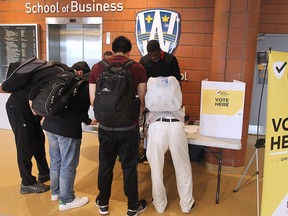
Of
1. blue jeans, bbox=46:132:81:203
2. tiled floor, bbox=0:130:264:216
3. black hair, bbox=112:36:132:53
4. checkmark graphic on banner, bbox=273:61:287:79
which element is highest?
black hair, bbox=112:36:132:53

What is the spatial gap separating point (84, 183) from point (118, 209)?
68cm

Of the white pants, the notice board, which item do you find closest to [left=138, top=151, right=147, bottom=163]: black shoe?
the white pants

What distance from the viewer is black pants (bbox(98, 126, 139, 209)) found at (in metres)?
2.33

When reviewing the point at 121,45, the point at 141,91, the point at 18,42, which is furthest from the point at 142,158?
the point at 18,42

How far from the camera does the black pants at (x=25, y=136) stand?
273 centimetres

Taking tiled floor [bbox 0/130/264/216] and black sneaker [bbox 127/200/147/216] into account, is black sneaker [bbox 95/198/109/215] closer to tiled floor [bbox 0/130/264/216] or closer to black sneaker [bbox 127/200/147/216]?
tiled floor [bbox 0/130/264/216]

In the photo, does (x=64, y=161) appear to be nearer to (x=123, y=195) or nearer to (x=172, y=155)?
(x=123, y=195)

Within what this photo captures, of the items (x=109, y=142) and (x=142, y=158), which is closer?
(x=109, y=142)

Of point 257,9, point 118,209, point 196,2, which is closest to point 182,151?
point 118,209

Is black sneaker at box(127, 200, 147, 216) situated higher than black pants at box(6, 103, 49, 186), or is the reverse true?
black pants at box(6, 103, 49, 186)

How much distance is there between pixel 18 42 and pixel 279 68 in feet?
15.6

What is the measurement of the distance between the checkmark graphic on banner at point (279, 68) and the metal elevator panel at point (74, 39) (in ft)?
11.7

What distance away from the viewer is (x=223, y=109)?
267 centimetres

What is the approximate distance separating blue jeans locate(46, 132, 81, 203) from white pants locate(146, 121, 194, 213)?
25.9 inches
